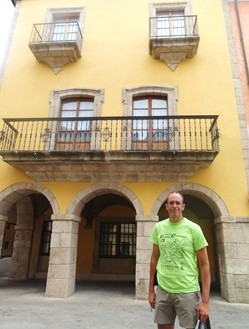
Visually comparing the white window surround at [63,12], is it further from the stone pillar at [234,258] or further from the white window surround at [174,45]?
the stone pillar at [234,258]

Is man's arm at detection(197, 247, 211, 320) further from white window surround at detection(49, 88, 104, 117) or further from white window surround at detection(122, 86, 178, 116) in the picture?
white window surround at detection(49, 88, 104, 117)

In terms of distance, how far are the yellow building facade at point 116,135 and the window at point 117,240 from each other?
41 mm

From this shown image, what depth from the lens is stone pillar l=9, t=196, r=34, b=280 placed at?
991 centimetres

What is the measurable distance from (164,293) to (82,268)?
8.46 metres

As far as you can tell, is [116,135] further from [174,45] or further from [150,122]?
[174,45]

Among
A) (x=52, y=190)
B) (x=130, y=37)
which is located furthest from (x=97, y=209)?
(x=130, y=37)

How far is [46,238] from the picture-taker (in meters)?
10.9

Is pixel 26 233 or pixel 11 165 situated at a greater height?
pixel 11 165

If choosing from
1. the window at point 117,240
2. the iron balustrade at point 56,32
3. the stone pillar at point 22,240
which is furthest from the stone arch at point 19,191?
the iron balustrade at point 56,32

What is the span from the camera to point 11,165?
7855 millimetres

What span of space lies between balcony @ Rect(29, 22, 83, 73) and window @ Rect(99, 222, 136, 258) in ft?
21.3

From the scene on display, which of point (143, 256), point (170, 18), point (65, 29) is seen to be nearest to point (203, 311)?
point (143, 256)

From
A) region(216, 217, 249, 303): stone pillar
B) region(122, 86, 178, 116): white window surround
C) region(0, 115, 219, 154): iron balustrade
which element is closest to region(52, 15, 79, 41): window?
region(122, 86, 178, 116): white window surround

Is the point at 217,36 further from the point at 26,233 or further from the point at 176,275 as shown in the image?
the point at 26,233
